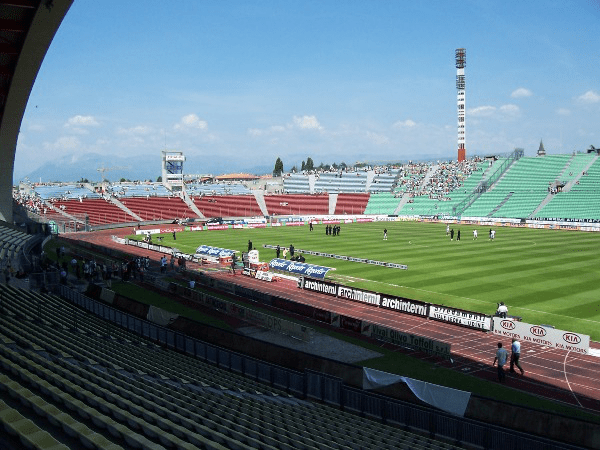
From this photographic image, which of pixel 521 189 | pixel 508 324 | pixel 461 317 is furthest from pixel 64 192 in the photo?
pixel 508 324

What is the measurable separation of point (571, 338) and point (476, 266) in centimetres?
1851

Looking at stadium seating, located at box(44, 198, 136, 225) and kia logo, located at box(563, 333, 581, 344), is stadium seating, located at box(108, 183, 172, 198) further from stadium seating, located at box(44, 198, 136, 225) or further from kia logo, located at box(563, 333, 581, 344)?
kia logo, located at box(563, 333, 581, 344)

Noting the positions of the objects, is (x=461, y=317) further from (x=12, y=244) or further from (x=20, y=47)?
(x=12, y=244)

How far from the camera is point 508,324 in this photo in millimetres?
22438

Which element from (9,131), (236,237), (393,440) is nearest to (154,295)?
(9,131)

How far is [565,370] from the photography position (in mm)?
18812

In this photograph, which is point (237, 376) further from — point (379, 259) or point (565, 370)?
point (379, 259)

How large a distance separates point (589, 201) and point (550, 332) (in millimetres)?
67113

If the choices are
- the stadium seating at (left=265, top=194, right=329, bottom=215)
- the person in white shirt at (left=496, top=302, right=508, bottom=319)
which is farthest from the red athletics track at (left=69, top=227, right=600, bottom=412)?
the stadium seating at (left=265, top=194, right=329, bottom=215)

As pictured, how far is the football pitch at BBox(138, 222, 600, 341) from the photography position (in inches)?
1083

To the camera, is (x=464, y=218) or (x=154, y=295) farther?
(x=464, y=218)

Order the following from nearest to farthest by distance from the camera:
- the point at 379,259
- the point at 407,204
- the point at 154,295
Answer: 1. the point at 154,295
2. the point at 379,259
3. the point at 407,204

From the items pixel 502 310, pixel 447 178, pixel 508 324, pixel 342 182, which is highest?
pixel 447 178

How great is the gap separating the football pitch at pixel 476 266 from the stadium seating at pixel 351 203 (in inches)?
1273
